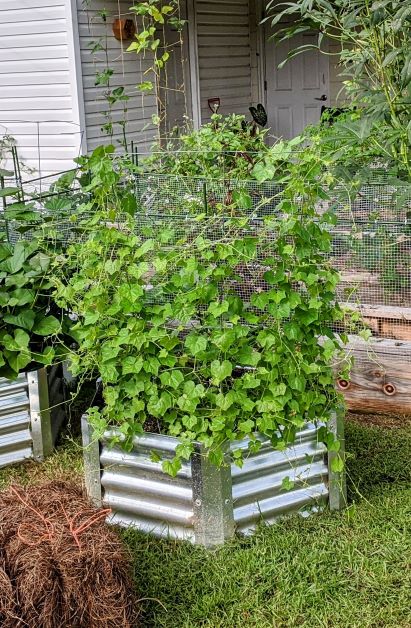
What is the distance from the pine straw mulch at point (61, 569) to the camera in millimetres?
2738

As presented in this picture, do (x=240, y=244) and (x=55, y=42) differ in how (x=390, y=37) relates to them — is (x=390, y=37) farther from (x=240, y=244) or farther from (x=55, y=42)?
(x=55, y=42)

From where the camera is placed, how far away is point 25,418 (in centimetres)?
455

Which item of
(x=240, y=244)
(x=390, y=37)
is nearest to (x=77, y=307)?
(x=240, y=244)

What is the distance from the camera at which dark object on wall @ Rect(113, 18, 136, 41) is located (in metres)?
8.27

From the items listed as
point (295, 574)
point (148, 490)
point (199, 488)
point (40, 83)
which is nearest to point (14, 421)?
point (148, 490)

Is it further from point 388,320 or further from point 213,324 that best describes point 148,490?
point 388,320

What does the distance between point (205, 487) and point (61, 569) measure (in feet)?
2.79

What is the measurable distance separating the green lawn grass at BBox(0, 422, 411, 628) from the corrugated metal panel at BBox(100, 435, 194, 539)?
0.25 feet

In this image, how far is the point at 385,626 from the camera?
3135mm

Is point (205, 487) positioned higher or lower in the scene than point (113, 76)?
lower

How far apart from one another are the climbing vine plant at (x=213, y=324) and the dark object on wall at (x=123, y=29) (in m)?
5.01

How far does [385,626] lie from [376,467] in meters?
1.22

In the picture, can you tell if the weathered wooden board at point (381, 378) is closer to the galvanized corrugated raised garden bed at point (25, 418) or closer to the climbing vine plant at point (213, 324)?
the climbing vine plant at point (213, 324)

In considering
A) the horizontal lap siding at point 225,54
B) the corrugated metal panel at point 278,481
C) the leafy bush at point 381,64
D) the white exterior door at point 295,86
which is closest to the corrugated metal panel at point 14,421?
the corrugated metal panel at point 278,481
